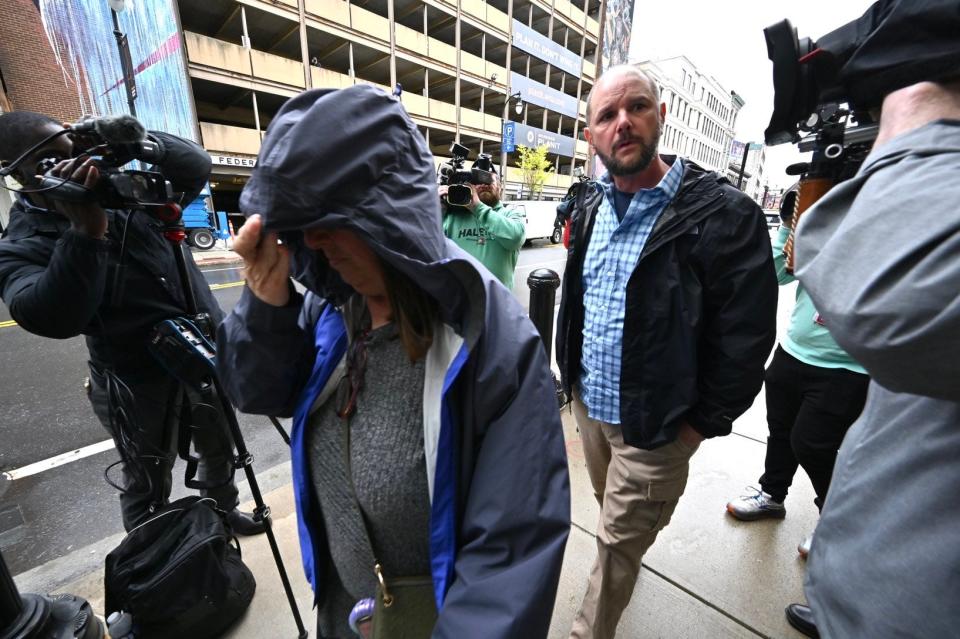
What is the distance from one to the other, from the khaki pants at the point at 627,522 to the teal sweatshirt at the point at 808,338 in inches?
32.7

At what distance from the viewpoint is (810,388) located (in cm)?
198

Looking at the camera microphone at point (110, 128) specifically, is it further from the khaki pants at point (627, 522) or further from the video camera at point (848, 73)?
the khaki pants at point (627, 522)

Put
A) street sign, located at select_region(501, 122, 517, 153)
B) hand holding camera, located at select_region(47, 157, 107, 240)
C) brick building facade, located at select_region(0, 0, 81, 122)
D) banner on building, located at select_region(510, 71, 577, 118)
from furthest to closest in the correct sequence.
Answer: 1. banner on building, located at select_region(510, 71, 577, 118)
2. street sign, located at select_region(501, 122, 517, 153)
3. brick building facade, located at select_region(0, 0, 81, 122)
4. hand holding camera, located at select_region(47, 157, 107, 240)

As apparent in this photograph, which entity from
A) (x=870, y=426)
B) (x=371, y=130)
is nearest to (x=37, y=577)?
(x=371, y=130)

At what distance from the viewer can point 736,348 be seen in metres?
1.56

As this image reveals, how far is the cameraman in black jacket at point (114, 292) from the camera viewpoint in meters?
1.53

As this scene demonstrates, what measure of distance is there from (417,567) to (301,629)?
1202 mm

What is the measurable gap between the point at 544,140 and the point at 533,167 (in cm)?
399

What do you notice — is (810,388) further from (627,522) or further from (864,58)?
(864,58)

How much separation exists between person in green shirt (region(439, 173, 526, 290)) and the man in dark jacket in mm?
1347

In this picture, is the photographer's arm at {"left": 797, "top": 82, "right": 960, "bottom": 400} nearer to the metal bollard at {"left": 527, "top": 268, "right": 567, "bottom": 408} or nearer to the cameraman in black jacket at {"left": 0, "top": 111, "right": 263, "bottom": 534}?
the cameraman in black jacket at {"left": 0, "top": 111, "right": 263, "bottom": 534}

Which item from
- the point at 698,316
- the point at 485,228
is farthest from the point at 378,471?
the point at 485,228

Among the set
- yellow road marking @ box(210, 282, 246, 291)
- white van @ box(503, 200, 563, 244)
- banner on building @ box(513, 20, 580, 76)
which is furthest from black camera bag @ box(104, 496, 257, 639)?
banner on building @ box(513, 20, 580, 76)

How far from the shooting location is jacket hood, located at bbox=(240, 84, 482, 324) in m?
0.81
